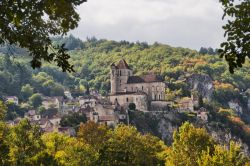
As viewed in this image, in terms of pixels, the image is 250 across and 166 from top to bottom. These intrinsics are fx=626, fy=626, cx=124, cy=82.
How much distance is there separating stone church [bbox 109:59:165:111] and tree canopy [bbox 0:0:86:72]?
13217 centimetres

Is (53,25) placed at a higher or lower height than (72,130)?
higher

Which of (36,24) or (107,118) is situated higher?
(36,24)

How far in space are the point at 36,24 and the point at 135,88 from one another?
461ft

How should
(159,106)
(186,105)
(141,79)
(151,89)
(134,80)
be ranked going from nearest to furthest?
(159,106), (151,89), (134,80), (141,79), (186,105)

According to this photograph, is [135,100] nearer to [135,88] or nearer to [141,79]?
[135,88]

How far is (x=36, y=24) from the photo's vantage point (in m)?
14.8

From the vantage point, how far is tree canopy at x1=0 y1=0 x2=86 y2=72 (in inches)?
551

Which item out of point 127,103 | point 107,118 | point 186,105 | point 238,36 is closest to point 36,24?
point 238,36

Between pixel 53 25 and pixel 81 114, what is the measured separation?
122 m

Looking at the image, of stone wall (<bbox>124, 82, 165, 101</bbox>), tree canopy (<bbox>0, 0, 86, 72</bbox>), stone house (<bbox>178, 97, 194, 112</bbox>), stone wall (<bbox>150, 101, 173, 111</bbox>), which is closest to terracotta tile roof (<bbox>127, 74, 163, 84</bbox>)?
stone wall (<bbox>124, 82, 165, 101</bbox>)

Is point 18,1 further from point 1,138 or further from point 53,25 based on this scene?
point 1,138

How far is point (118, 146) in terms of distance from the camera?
232 feet

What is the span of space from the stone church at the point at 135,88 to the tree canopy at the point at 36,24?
132 metres

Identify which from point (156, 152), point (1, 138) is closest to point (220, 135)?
point (156, 152)
